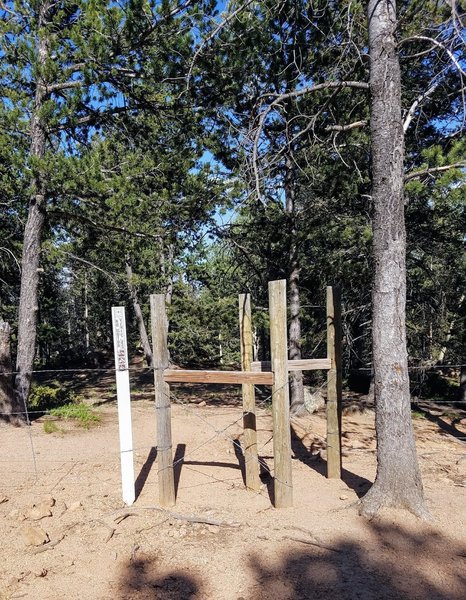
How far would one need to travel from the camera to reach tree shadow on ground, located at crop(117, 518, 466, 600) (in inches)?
121

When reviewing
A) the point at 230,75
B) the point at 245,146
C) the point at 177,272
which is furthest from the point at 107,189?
the point at 177,272

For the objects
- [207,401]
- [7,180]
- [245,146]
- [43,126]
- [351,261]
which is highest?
[43,126]

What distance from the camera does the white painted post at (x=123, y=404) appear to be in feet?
14.7

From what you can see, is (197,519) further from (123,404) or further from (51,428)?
(51,428)

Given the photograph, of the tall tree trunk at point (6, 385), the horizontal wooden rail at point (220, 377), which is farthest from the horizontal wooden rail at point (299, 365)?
the tall tree trunk at point (6, 385)

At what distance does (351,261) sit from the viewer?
9156 mm

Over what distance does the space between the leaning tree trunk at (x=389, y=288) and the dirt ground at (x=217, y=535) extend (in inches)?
12.0

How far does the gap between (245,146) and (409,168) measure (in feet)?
14.5

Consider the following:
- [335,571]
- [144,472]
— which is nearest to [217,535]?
[335,571]

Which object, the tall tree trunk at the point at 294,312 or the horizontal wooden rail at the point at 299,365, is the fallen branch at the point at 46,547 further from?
the tall tree trunk at the point at 294,312

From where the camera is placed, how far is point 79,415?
30.4ft

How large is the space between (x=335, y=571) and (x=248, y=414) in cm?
202

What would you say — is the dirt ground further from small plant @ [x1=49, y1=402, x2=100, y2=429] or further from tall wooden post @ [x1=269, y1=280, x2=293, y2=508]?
small plant @ [x1=49, y1=402, x2=100, y2=429]

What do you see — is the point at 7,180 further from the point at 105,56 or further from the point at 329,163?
the point at 329,163
